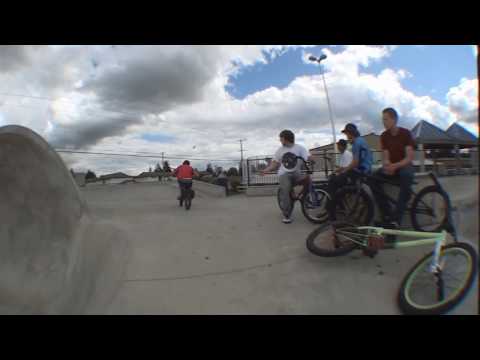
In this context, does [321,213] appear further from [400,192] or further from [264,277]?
[264,277]

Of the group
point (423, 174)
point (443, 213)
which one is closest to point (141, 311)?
point (443, 213)

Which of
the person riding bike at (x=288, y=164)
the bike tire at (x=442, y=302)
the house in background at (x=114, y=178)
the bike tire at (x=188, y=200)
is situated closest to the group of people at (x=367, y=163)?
the person riding bike at (x=288, y=164)

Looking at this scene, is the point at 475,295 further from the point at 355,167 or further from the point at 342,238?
the point at 355,167

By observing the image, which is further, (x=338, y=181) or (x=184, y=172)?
(x=184, y=172)

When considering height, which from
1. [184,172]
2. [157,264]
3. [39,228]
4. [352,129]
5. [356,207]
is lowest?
[157,264]

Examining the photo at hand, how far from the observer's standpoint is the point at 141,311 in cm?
191

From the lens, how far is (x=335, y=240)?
2.40 meters

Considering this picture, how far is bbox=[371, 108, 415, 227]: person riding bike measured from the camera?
2.09 meters

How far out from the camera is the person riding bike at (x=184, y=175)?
7.14m

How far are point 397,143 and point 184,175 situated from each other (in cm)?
624

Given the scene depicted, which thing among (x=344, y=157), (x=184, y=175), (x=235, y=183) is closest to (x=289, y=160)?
(x=344, y=157)

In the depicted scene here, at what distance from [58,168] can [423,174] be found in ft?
14.3

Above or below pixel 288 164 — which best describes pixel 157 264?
below

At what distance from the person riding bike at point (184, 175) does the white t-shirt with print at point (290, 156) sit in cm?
421
